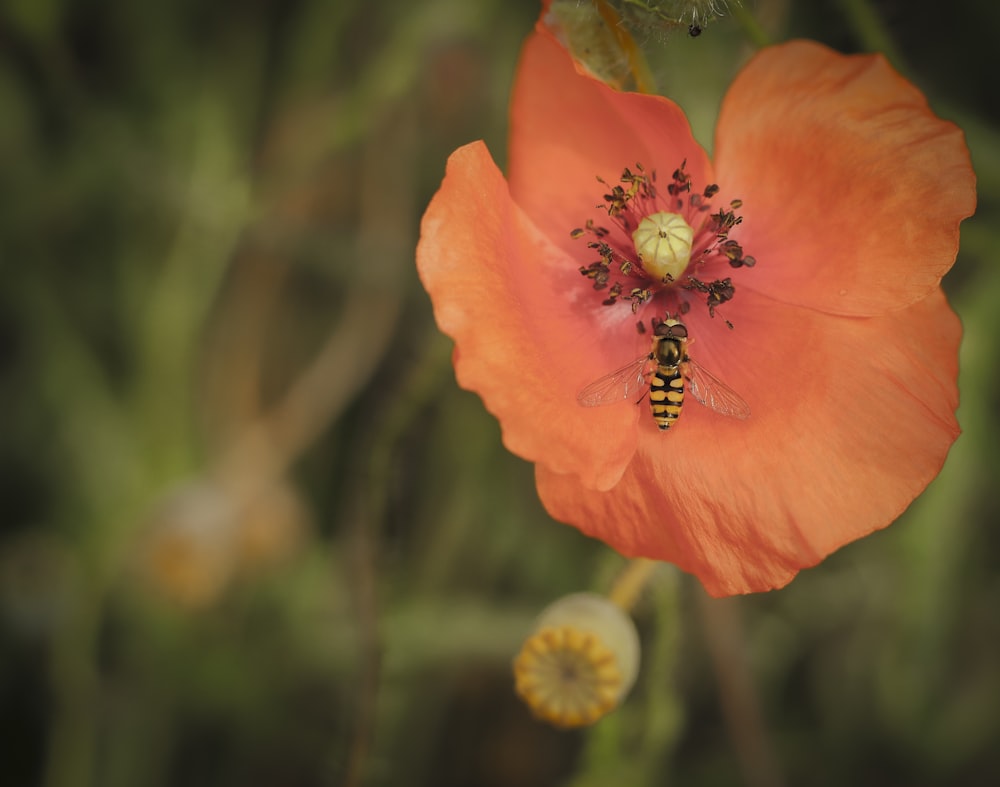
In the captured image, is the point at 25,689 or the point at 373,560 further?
the point at 25,689

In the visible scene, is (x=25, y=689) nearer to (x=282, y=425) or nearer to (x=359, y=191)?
(x=282, y=425)

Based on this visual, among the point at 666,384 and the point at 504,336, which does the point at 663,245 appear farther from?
the point at 504,336

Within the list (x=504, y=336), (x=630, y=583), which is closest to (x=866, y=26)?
(x=504, y=336)

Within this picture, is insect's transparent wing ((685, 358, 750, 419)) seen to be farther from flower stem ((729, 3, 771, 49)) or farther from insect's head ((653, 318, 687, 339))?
flower stem ((729, 3, 771, 49))

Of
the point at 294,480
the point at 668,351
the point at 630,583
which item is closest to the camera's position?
the point at 668,351

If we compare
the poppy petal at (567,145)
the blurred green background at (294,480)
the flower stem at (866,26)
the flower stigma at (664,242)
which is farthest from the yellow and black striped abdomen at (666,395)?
the blurred green background at (294,480)

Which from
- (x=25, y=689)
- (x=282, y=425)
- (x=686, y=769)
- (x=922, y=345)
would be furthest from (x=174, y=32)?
(x=686, y=769)

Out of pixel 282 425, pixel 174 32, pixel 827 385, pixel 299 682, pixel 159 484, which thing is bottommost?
pixel 299 682
